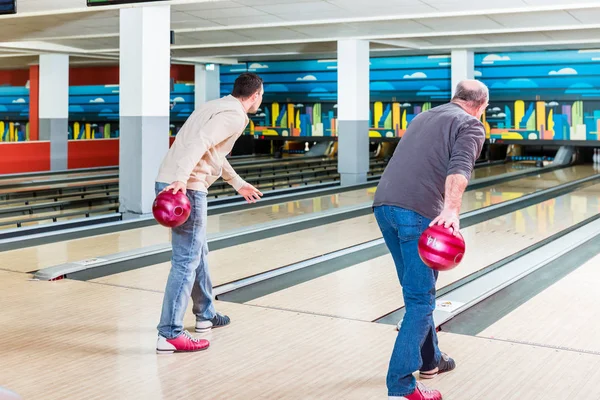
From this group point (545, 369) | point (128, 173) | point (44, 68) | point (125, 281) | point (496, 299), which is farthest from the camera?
point (44, 68)

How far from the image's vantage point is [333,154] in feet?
63.9

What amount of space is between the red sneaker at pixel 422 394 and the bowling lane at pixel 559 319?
3.64ft

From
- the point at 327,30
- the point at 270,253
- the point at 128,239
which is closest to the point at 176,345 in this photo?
the point at 270,253

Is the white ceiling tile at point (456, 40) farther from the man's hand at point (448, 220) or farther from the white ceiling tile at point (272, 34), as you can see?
the man's hand at point (448, 220)

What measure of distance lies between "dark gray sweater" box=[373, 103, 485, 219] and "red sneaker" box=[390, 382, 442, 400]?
0.72 meters

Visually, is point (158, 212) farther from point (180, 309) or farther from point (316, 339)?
point (316, 339)

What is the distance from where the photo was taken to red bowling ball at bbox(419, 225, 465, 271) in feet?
9.86

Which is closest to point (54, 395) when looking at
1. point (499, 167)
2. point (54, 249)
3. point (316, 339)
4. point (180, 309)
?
point (180, 309)

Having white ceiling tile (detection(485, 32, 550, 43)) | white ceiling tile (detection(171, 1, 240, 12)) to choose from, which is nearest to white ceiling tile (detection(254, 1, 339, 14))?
white ceiling tile (detection(171, 1, 240, 12))

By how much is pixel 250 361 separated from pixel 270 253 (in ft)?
10.2

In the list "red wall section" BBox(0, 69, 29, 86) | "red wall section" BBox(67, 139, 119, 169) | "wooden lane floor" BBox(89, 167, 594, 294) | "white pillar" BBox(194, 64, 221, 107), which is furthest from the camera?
"red wall section" BBox(0, 69, 29, 86)

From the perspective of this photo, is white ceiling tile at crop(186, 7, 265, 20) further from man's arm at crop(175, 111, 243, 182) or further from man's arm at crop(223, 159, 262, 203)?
man's arm at crop(175, 111, 243, 182)

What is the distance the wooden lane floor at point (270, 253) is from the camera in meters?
5.84

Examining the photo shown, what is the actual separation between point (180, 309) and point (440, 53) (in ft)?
43.3
